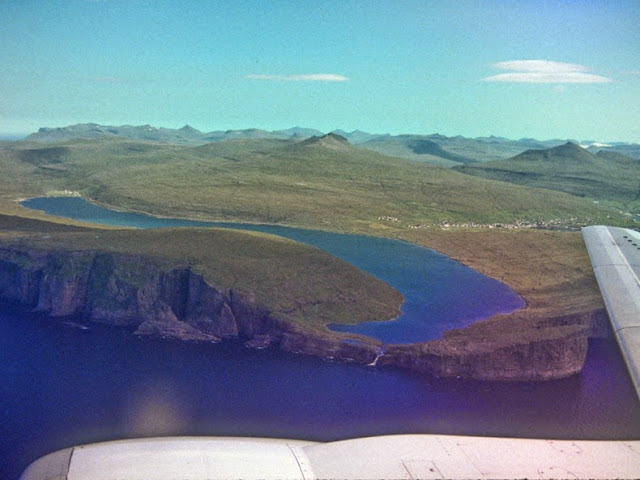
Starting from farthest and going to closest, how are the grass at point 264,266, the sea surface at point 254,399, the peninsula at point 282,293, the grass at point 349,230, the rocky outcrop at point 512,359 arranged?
the grass at point 349,230, the grass at point 264,266, the peninsula at point 282,293, the rocky outcrop at point 512,359, the sea surface at point 254,399

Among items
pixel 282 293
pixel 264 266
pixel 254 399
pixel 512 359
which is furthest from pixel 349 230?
pixel 254 399

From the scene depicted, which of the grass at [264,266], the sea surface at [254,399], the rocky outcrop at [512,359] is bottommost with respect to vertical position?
the sea surface at [254,399]

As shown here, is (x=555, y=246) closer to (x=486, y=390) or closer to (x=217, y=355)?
(x=486, y=390)

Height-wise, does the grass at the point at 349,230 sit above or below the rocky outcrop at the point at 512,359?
above

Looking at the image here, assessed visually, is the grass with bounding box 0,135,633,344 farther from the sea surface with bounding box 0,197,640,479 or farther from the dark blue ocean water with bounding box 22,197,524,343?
the sea surface with bounding box 0,197,640,479

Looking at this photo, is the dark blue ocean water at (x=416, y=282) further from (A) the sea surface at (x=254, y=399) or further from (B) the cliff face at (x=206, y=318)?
(A) the sea surface at (x=254, y=399)

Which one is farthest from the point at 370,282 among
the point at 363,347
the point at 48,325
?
the point at 48,325

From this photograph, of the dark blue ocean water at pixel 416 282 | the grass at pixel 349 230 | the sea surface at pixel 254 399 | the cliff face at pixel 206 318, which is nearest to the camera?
the sea surface at pixel 254 399

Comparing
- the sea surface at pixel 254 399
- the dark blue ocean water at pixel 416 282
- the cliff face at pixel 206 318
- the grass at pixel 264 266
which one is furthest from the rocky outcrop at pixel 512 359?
the grass at pixel 264 266

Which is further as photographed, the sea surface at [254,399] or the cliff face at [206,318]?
the cliff face at [206,318]
